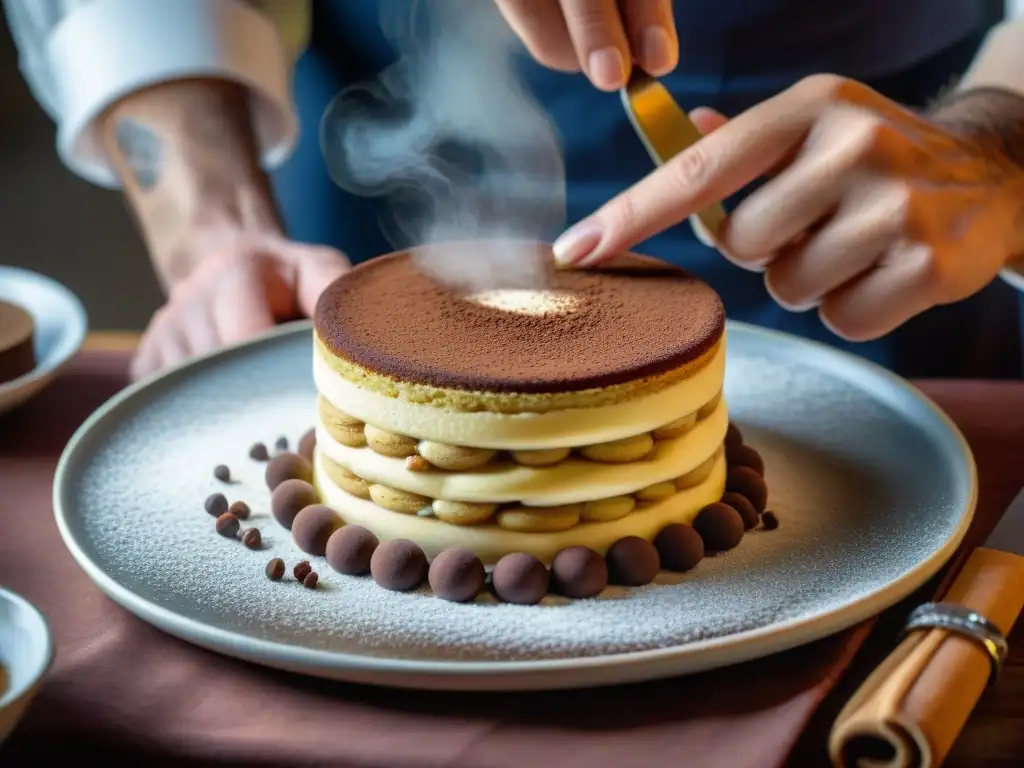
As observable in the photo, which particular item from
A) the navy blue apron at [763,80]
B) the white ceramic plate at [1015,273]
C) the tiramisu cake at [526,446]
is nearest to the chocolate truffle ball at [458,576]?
the tiramisu cake at [526,446]

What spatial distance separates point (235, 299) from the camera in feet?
5.74

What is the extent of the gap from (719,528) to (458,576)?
0.27 meters

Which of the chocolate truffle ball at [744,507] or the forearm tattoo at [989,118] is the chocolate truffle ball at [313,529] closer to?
the chocolate truffle ball at [744,507]

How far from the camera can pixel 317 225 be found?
248 centimetres

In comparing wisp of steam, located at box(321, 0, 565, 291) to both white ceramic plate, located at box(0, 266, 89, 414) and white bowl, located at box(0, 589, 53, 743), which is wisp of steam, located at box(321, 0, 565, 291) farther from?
white bowl, located at box(0, 589, 53, 743)

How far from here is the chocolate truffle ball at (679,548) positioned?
1131 millimetres

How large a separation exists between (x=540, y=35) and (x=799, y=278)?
0.41m

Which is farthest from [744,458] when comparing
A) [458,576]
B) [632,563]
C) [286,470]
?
[286,470]

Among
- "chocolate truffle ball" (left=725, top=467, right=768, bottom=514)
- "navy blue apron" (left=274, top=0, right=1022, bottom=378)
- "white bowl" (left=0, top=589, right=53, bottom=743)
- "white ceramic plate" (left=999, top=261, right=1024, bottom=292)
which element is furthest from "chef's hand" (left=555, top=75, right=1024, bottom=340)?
"white bowl" (left=0, top=589, right=53, bottom=743)

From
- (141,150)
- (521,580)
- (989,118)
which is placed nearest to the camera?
(521,580)

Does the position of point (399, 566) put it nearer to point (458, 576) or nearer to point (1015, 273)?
point (458, 576)

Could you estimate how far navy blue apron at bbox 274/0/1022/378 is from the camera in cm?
195

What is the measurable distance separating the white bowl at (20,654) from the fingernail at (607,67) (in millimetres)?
814

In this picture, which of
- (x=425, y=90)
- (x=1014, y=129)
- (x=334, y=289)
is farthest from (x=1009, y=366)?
(x=334, y=289)
